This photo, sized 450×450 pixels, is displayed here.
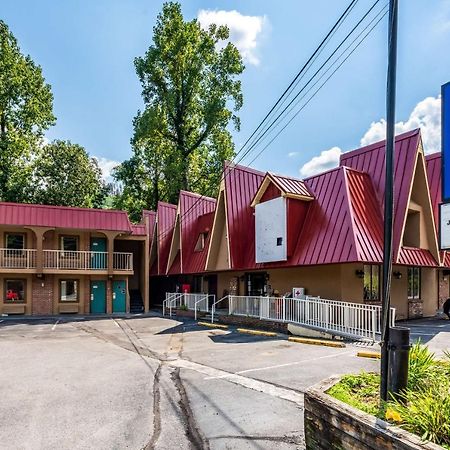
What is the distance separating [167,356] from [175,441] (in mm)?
6130

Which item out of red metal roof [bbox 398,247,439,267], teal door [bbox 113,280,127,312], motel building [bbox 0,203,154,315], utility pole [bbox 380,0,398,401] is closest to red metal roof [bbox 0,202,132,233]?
motel building [bbox 0,203,154,315]

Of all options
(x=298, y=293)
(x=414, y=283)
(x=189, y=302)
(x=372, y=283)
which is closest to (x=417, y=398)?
(x=298, y=293)

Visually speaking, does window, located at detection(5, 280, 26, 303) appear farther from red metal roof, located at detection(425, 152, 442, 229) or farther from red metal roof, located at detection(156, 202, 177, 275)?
red metal roof, located at detection(425, 152, 442, 229)

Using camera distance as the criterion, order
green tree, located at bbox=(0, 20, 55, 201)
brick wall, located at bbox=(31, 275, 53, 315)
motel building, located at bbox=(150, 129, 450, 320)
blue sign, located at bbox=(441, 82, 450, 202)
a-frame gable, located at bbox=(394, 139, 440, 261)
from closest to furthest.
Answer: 1. blue sign, located at bbox=(441, 82, 450, 202)
2. motel building, located at bbox=(150, 129, 450, 320)
3. a-frame gable, located at bbox=(394, 139, 440, 261)
4. brick wall, located at bbox=(31, 275, 53, 315)
5. green tree, located at bbox=(0, 20, 55, 201)

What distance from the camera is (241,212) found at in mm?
20250

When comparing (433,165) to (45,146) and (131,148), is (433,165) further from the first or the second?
(45,146)

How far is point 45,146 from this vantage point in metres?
38.2

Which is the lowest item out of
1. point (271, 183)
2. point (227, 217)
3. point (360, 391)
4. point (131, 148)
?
point (360, 391)

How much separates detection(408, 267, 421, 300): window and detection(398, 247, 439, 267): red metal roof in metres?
1.71

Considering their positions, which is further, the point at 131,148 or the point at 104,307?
the point at 131,148

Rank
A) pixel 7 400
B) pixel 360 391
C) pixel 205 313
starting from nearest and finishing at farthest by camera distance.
Result: pixel 360 391 → pixel 7 400 → pixel 205 313

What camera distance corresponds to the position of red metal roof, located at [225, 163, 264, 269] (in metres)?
19.4

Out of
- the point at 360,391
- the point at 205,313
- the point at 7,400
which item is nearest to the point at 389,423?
the point at 360,391

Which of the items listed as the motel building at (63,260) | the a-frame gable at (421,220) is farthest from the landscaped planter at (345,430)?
the motel building at (63,260)
